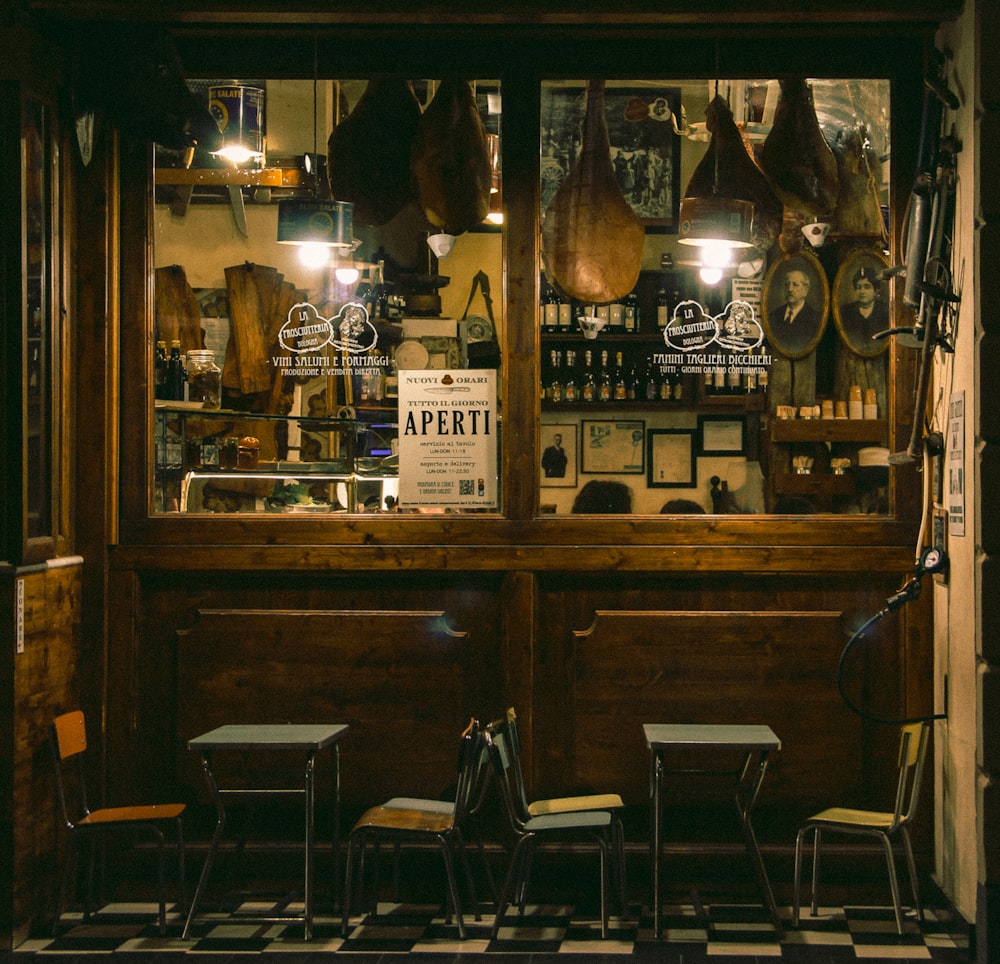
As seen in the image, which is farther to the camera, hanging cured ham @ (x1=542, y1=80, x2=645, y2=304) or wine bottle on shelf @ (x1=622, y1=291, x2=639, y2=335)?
wine bottle on shelf @ (x1=622, y1=291, x2=639, y2=335)

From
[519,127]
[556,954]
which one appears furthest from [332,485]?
[556,954]

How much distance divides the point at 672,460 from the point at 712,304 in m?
0.79

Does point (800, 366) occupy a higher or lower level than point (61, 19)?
lower

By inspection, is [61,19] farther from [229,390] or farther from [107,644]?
[107,644]

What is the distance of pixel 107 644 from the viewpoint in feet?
16.7

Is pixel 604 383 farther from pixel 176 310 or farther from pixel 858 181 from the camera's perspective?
pixel 176 310

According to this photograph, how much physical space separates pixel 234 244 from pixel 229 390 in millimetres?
724

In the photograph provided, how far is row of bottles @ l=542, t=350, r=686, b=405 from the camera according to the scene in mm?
5098

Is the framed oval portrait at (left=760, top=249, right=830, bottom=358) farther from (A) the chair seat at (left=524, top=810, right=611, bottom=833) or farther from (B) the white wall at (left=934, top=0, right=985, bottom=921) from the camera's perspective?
(A) the chair seat at (left=524, top=810, right=611, bottom=833)

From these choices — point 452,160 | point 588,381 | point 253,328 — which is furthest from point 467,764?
point 452,160

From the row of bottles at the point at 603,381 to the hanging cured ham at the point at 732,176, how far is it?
0.79m

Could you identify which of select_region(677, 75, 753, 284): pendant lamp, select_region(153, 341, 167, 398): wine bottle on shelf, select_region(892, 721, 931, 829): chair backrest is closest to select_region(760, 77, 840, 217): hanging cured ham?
select_region(677, 75, 753, 284): pendant lamp

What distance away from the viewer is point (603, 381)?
510 cm

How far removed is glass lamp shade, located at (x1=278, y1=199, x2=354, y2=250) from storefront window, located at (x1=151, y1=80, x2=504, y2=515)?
265mm
